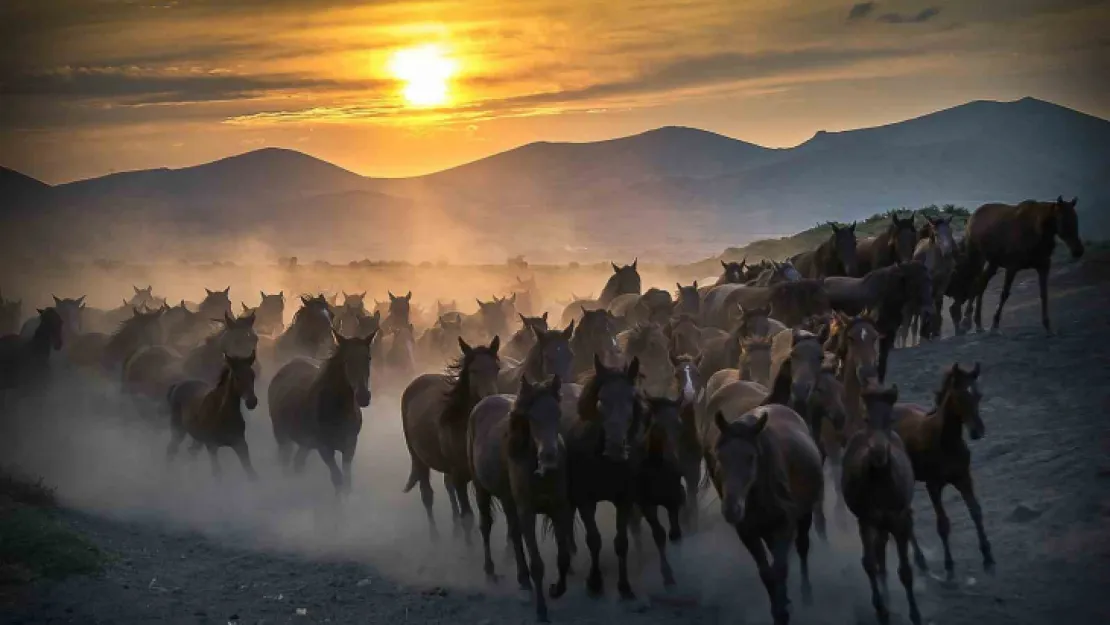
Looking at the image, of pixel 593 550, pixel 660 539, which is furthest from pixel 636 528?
pixel 593 550

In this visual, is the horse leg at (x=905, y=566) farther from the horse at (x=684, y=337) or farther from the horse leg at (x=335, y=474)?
the horse leg at (x=335, y=474)

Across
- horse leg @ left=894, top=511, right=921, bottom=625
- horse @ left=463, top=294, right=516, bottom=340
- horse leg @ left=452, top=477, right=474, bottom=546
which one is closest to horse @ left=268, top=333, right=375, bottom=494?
horse leg @ left=452, top=477, right=474, bottom=546

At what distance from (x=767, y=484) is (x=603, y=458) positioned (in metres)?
1.98

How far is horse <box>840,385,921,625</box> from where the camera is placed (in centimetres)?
906

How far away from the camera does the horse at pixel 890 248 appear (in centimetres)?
2145

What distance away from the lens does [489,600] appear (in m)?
10.8

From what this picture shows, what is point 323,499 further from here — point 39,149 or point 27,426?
point 39,149

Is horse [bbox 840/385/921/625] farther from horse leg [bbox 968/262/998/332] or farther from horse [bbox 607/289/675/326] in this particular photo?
horse leg [bbox 968/262/998/332]

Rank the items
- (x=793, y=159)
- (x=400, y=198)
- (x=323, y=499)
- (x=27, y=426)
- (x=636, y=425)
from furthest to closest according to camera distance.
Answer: (x=793, y=159) < (x=400, y=198) < (x=27, y=426) < (x=323, y=499) < (x=636, y=425)

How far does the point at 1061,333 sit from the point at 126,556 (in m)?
15.1

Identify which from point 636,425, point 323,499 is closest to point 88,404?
point 323,499

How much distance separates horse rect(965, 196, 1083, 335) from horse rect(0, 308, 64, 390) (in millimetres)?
18690

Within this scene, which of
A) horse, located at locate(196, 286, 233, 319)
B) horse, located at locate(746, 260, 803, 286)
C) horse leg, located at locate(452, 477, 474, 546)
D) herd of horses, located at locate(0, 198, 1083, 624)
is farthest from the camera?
horse, located at locate(196, 286, 233, 319)

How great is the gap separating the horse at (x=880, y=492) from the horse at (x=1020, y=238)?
33.9ft
